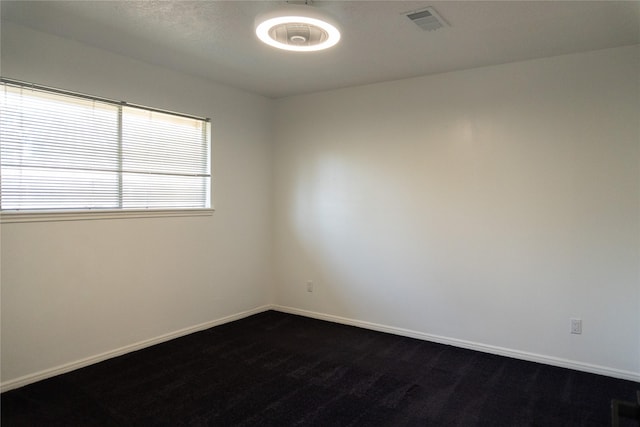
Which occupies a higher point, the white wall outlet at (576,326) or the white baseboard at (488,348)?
the white wall outlet at (576,326)

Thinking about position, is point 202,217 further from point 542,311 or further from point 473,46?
point 542,311

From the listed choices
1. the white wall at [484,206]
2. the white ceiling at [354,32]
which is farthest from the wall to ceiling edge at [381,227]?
the white ceiling at [354,32]

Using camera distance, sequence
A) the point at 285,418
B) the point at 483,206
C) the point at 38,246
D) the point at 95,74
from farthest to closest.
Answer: the point at 483,206 < the point at 95,74 < the point at 38,246 < the point at 285,418

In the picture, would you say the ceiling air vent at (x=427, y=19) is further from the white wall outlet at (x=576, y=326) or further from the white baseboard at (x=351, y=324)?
the white baseboard at (x=351, y=324)

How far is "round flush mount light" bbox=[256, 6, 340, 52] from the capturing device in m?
2.28

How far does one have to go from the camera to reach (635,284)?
122 inches

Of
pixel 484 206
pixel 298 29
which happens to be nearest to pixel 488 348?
pixel 484 206

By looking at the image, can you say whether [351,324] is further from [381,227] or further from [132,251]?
[132,251]

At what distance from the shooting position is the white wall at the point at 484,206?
3.16 m

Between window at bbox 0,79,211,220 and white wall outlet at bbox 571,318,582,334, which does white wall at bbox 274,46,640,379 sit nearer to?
white wall outlet at bbox 571,318,582,334

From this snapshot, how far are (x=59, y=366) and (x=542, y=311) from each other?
384cm

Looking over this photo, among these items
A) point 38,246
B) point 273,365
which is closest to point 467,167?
point 273,365

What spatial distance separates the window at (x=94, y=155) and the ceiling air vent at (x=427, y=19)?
2.39 m

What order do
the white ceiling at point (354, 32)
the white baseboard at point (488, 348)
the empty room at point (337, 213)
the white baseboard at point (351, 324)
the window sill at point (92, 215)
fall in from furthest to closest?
the white baseboard at point (488, 348), the white baseboard at point (351, 324), the window sill at point (92, 215), the empty room at point (337, 213), the white ceiling at point (354, 32)
